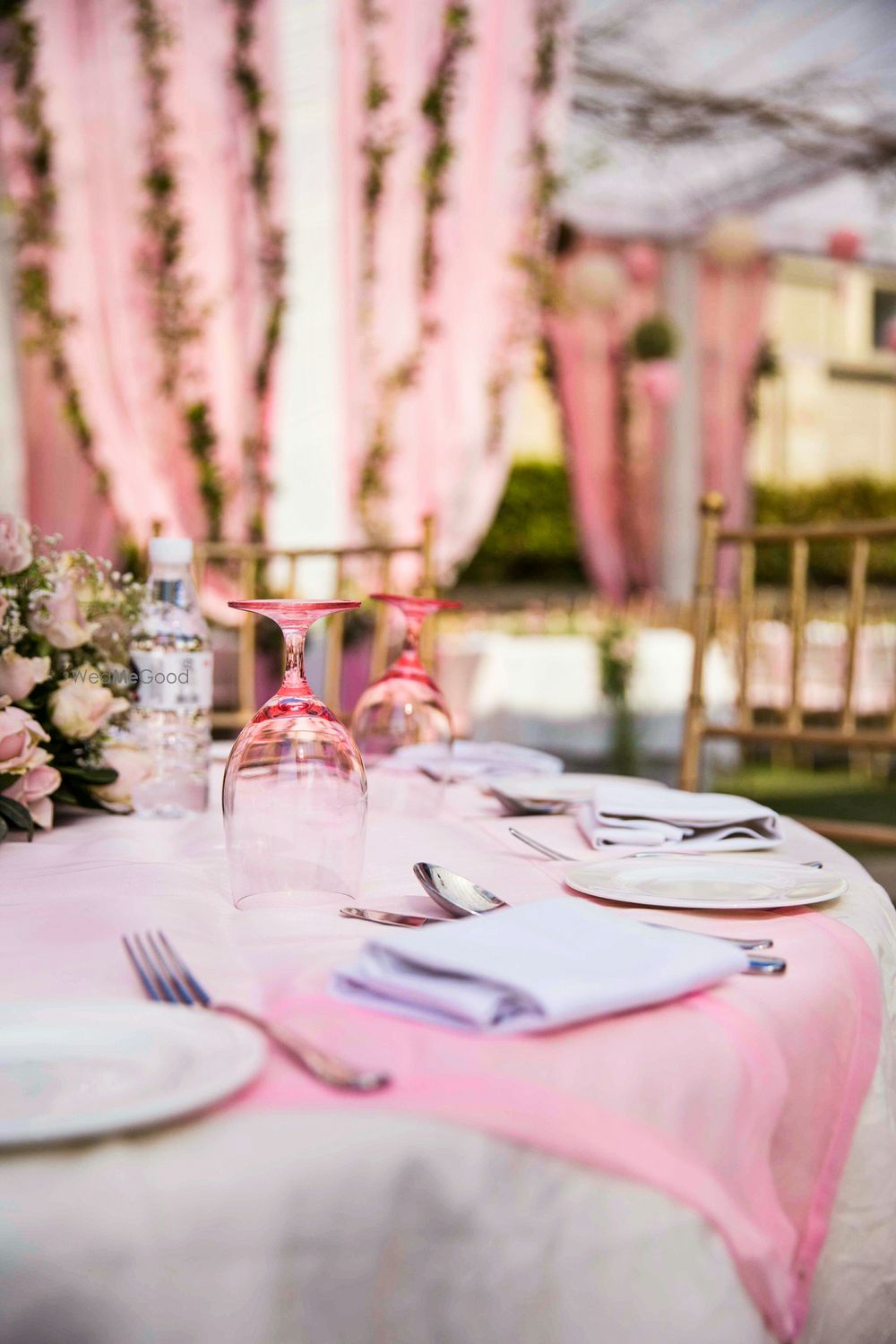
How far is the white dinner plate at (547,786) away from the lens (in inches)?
46.3

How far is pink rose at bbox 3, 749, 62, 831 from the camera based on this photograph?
94cm

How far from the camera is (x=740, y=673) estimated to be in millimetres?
2006

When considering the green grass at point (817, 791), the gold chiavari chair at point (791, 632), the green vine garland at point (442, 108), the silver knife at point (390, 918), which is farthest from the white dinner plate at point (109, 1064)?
the green grass at point (817, 791)

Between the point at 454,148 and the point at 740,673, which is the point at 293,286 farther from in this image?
the point at 740,673

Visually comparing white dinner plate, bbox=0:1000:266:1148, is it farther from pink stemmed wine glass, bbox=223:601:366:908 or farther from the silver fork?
pink stemmed wine glass, bbox=223:601:366:908

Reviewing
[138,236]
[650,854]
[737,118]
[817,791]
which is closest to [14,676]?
[650,854]

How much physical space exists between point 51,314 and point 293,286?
0.85m

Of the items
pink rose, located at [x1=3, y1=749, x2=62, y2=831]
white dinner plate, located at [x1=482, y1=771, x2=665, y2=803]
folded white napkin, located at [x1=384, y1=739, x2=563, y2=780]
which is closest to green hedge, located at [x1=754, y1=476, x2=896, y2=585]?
folded white napkin, located at [x1=384, y1=739, x2=563, y2=780]

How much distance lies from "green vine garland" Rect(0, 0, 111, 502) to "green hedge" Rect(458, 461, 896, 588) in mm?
4151

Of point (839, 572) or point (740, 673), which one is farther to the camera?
point (839, 572)

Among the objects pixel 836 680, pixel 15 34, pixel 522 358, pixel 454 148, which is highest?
pixel 15 34

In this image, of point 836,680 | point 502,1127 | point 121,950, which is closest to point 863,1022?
point 502,1127

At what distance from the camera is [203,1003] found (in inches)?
21.0

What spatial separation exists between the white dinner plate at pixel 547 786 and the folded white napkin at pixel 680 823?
79 millimetres
